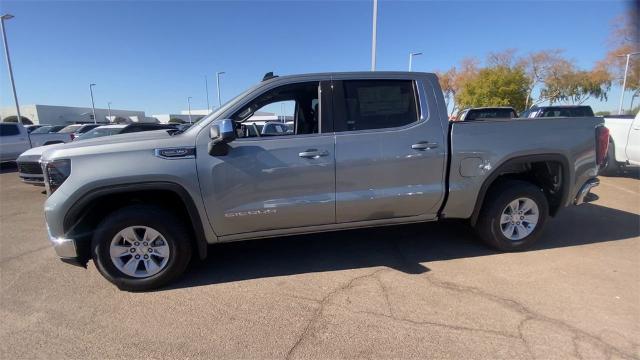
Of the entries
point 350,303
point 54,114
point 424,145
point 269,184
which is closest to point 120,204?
point 269,184

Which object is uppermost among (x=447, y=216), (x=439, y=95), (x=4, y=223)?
(x=439, y=95)

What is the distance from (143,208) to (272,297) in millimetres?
1462

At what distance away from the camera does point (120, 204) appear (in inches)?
134

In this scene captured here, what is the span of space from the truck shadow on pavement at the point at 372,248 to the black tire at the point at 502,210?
0.17 meters

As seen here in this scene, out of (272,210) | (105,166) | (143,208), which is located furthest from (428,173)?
(105,166)

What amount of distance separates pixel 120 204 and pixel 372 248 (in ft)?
9.03

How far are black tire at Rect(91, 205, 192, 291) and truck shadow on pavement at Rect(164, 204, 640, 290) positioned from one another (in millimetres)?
210

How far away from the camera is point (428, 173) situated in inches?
143

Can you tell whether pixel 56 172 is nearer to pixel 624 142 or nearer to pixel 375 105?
pixel 375 105

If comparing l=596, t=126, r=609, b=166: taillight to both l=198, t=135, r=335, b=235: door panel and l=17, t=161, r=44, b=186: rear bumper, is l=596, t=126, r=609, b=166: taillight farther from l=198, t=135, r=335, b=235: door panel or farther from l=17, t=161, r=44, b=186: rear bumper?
l=17, t=161, r=44, b=186: rear bumper

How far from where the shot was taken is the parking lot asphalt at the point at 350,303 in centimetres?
252

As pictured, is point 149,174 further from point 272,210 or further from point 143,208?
point 272,210

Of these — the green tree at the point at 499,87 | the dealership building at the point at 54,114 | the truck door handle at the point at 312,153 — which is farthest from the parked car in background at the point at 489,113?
the dealership building at the point at 54,114

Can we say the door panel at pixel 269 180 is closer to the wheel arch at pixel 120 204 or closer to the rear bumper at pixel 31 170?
the wheel arch at pixel 120 204
